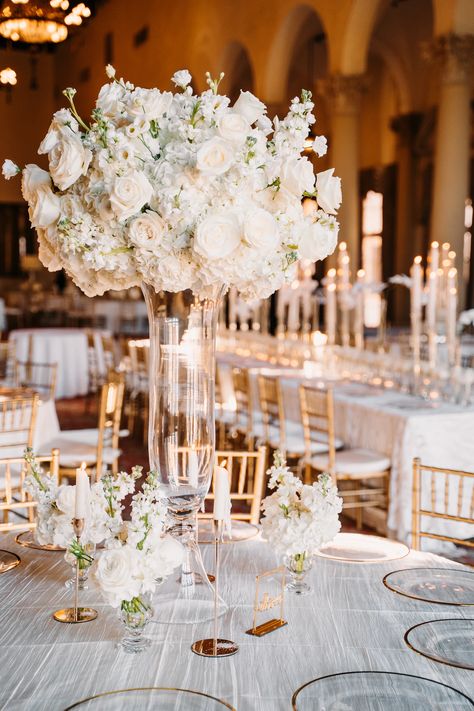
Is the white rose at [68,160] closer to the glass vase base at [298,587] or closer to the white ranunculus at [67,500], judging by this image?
the white ranunculus at [67,500]

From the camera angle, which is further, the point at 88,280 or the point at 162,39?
the point at 162,39

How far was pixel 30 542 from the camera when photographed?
251 cm

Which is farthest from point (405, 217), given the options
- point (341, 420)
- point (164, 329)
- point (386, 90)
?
point (164, 329)

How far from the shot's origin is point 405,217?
16406 millimetres

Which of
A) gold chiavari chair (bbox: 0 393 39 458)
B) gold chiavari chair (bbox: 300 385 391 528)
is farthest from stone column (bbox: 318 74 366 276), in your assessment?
gold chiavari chair (bbox: 0 393 39 458)

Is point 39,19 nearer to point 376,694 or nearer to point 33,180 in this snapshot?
point 33,180

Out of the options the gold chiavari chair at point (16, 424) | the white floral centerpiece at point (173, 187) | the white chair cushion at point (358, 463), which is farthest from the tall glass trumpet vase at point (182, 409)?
the white chair cushion at point (358, 463)

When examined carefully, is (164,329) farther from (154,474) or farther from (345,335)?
(345,335)

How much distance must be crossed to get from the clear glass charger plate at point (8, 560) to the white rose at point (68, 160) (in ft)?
3.41

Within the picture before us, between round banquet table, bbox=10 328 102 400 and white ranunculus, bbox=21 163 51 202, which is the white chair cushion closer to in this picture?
white ranunculus, bbox=21 163 51 202

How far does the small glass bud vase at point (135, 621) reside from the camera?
5.70ft

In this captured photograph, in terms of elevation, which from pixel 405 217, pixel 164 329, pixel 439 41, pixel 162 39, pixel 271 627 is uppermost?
pixel 162 39

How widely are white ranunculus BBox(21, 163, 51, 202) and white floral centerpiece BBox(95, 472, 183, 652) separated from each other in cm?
76

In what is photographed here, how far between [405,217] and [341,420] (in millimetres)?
11345
